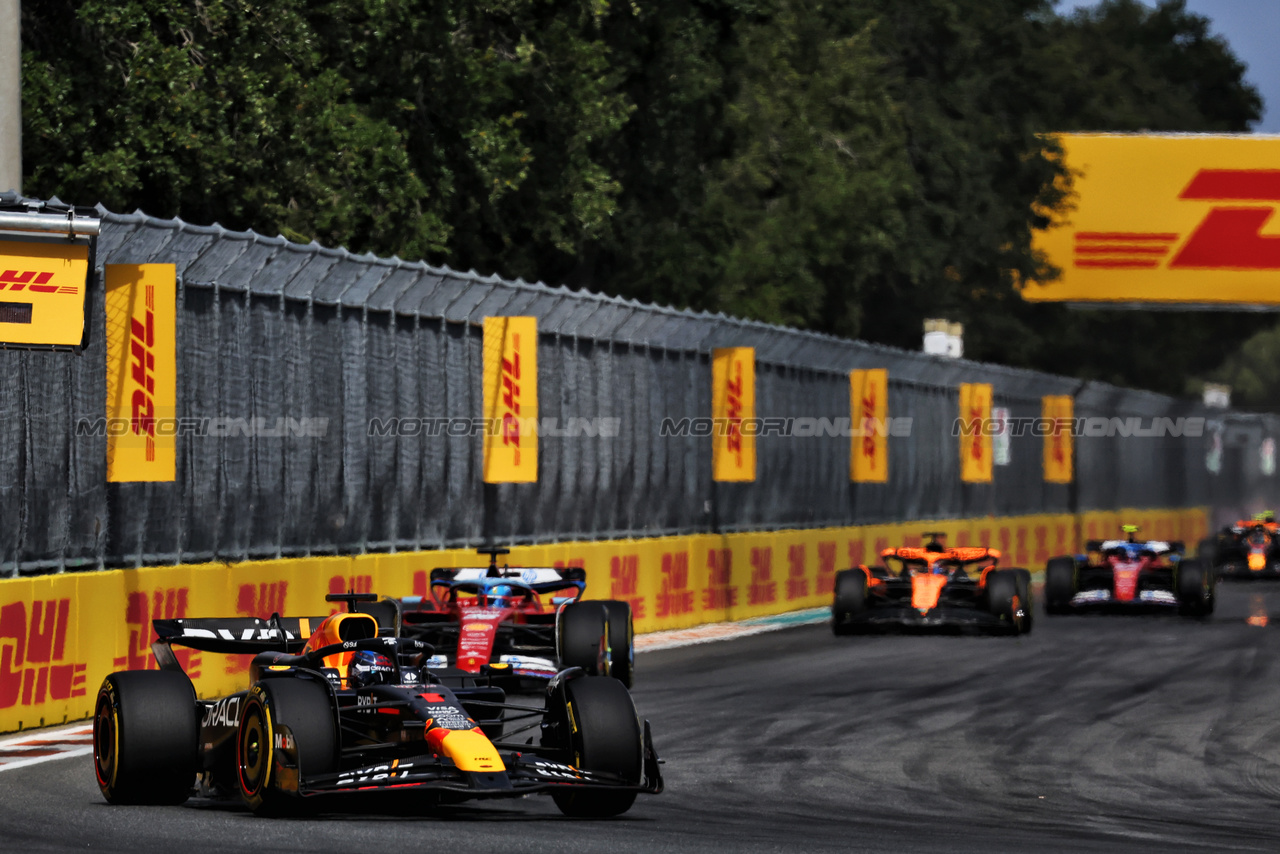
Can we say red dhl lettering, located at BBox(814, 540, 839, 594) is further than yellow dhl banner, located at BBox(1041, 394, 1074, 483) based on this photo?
No

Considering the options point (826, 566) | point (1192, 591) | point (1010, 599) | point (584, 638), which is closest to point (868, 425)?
point (826, 566)

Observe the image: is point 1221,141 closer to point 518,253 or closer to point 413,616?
point 518,253

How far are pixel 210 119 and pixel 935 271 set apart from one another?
29.8m

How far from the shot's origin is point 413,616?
1603cm

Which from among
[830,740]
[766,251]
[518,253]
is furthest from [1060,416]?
[830,740]

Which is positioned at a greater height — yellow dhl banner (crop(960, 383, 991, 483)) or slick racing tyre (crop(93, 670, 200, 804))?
yellow dhl banner (crop(960, 383, 991, 483))

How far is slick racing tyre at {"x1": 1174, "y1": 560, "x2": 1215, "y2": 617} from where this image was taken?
1029 inches

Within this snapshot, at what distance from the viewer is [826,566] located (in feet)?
95.9

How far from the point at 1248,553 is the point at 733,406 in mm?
13894

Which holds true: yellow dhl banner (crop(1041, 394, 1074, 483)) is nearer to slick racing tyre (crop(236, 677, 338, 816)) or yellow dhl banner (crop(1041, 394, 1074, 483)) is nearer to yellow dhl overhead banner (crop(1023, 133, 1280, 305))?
yellow dhl overhead banner (crop(1023, 133, 1280, 305))

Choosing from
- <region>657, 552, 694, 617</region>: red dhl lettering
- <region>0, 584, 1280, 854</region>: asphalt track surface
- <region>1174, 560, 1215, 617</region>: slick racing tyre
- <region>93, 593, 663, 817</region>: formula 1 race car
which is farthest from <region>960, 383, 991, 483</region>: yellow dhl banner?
<region>93, 593, 663, 817</region>: formula 1 race car

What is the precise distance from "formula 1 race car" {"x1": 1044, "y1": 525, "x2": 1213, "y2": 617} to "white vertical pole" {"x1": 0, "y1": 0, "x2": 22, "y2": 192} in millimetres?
15144

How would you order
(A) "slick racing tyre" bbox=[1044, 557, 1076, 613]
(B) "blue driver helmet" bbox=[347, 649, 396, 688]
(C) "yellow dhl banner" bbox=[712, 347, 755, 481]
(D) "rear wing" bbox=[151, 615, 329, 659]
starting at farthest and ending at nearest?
(A) "slick racing tyre" bbox=[1044, 557, 1076, 613]
(C) "yellow dhl banner" bbox=[712, 347, 755, 481]
(D) "rear wing" bbox=[151, 615, 329, 659]
(B) "blue driver helmet" bbox=[347, 649, 396, 688]

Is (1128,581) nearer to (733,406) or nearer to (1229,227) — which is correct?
(733,406)
